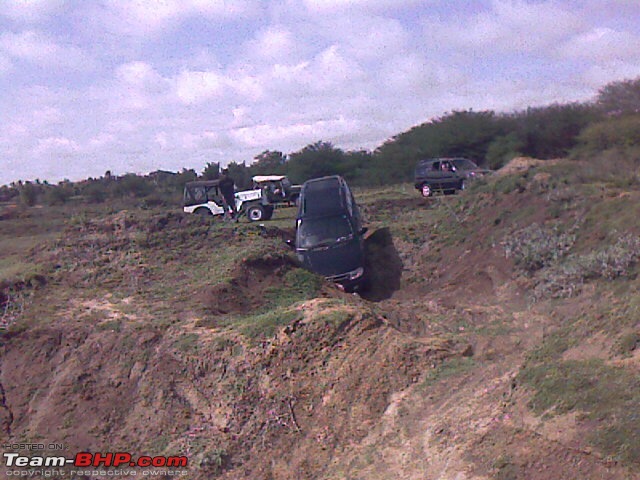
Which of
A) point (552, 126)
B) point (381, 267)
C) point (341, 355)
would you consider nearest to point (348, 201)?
point (381, 267)

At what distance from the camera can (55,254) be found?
13.1m

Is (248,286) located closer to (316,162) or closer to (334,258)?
(334,258)

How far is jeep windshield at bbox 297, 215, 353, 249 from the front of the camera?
1363cm

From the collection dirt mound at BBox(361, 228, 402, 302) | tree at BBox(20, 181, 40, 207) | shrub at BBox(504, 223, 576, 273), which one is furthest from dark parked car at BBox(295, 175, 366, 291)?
tree at BBox(20, 181, 40, 207)

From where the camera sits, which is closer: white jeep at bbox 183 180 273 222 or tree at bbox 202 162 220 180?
white jeep at bbox 183 180 273 222

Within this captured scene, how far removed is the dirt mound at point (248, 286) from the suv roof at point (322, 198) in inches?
116

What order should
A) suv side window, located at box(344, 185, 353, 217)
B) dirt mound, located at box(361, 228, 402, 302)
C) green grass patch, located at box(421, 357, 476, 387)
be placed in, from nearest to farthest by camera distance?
1. green grass patch, located at box(421, 357, 476, 387)
2. dirt mound, located at box(361, 228, 402, 302)
3. suv side window, located at box(344, 185, 353, 217)

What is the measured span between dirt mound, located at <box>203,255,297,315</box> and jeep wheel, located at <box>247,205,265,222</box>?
37.9 feet

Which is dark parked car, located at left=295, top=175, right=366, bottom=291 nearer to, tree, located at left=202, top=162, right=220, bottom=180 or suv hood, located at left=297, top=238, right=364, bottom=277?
suv hood, located at left=297, top=238, right=364, bottom=277

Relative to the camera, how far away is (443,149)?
96.4 ft

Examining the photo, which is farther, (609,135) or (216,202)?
(216,202)

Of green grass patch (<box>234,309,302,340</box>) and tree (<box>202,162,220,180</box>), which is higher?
tree (<box>202,162,220,180</box>)

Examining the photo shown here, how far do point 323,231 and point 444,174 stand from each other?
1058 centimetres

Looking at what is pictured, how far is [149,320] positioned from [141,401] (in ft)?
5.86
